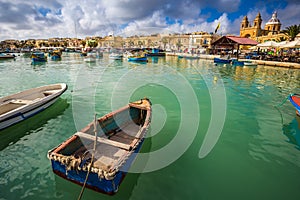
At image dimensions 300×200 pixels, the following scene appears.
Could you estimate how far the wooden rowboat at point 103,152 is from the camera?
A: 3.72 metres

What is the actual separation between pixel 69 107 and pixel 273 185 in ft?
34.5

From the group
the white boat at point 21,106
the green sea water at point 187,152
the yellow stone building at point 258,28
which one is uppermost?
the yellow stone building at point 258,28

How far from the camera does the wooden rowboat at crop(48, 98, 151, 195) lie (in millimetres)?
3721

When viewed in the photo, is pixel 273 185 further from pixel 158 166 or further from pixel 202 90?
pixel 202 90

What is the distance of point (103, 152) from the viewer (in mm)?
5312

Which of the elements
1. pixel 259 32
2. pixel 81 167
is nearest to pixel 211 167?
pixel 81 167

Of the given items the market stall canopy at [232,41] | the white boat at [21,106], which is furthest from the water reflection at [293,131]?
the market stall canopy at [232,41]

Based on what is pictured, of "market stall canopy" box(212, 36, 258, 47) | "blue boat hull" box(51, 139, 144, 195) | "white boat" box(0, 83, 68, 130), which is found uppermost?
"market stall canopy" box(212, 36, 258, 47)

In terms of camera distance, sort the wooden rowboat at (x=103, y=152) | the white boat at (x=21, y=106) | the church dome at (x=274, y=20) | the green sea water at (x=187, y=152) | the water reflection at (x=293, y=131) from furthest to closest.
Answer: the church dome at (x=274, y=20) < the white boat at (x=21, y=106) < the water reflection at (x=293, y=131) < the green sea water at (x=187, y=152) < the wooden rowboat at (x=103, y=152)

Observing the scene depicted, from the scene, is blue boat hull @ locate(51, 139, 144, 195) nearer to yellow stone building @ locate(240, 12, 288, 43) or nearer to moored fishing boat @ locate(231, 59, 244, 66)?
moored fishing boat @ locate(231, 59, 244, 66)

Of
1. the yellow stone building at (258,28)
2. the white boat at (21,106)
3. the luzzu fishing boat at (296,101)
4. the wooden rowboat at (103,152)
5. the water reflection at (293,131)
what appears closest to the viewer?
the wooden rowboat at (103,152)

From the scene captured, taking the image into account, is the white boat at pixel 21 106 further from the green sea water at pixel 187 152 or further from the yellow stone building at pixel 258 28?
the yellow stone building at pixel 258 28

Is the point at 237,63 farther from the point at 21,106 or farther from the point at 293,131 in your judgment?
the point at 21,106

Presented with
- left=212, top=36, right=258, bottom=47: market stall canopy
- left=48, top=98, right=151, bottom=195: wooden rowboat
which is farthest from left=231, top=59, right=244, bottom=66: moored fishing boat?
left=48, top=98, right=151, bottom=195: wooden rowboat
